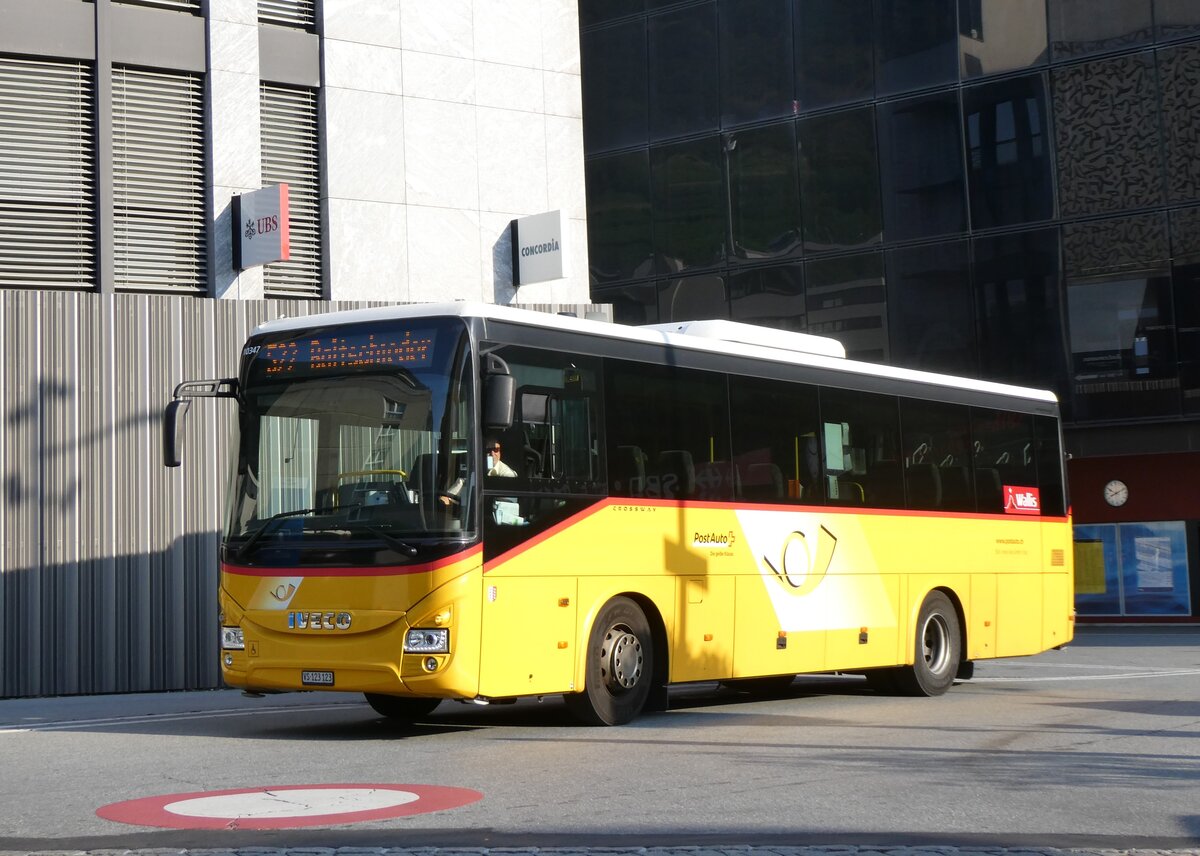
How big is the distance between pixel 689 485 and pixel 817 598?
226cm

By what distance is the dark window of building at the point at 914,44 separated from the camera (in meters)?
32.2

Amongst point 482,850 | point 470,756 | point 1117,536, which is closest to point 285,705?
point 470,756

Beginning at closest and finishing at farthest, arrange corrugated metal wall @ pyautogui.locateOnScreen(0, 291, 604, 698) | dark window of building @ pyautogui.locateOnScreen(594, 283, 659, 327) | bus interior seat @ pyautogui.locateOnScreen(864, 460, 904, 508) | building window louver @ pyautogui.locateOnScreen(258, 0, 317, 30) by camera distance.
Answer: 1. bus interior seat @ pyautogui.locateOnScreen(864, 460, 904, 508)
2. corrugated metal wall @ pyautogui.locateOnScreen(0, 291, 604, 698)
3. building window louver @ pyautogui.locateOnScreen(258, 0, 317, 30)
4. dark window of building @ pyautogui.locateOnScreen(594, 283, 659, 327)

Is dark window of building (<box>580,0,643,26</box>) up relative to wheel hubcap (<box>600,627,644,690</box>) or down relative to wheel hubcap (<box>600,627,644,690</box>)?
up

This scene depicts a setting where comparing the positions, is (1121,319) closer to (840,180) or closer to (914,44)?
(840,180)

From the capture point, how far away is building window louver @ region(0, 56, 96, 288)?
66.1ft

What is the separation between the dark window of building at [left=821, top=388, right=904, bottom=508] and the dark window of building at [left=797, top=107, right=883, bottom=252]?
1753cm

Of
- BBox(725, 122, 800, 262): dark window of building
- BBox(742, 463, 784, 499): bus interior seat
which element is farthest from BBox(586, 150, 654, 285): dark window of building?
BBox(742, 463, 784, 499): bus interior seat

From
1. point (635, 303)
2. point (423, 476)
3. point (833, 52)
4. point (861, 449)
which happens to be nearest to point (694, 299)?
point (635, 303)

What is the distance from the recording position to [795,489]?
14.7 meters

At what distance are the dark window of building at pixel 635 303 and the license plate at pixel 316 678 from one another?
24.9m

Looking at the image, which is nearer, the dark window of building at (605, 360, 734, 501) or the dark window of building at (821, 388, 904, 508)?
the dark window of building at (605, 360, 734, 501)

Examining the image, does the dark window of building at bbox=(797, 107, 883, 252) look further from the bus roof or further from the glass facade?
the bus roof

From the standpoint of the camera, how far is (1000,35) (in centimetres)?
3184
